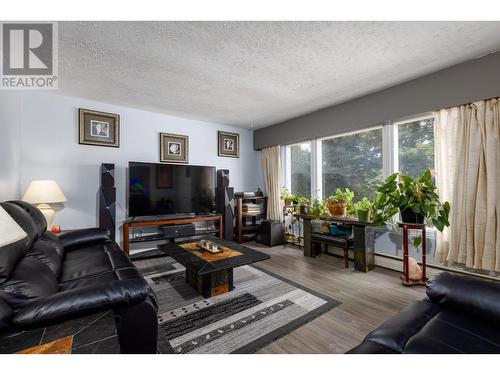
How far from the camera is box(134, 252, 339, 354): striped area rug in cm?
158

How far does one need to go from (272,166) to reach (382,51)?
2888 mm

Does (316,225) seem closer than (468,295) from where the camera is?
No

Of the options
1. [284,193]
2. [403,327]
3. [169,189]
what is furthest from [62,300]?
[284,193]

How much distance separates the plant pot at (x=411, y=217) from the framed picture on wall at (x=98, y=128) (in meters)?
4.07

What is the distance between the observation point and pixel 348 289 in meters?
2.41

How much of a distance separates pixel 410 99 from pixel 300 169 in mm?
2135

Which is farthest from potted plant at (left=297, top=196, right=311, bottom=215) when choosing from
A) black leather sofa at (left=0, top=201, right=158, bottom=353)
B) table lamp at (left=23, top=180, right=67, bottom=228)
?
table lamp at (left=23, top=180, right=67, bottom=228)

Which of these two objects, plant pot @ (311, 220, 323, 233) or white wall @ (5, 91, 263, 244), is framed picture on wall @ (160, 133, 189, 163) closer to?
white wall @ (5, 91, 263, 244)

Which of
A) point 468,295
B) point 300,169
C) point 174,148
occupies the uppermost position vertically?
point 174,148

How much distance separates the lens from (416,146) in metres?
2.90

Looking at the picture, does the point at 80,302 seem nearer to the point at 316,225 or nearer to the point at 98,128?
the point at 98,128

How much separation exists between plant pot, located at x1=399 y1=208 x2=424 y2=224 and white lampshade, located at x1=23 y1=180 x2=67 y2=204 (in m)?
4.03
